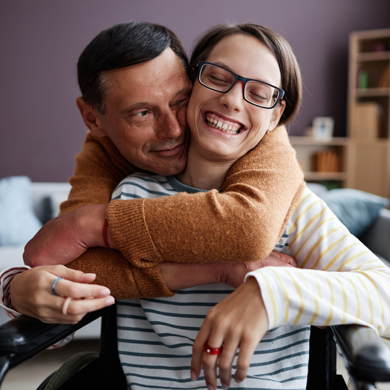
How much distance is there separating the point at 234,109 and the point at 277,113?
0.16 m

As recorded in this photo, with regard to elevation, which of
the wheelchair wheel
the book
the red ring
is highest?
the red ring

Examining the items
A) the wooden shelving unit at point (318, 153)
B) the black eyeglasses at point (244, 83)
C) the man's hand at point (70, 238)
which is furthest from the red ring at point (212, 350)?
the wooden shelving unit at point (318, 153)

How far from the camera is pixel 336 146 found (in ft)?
19.3

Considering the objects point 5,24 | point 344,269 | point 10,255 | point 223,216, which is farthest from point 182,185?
point 5,24

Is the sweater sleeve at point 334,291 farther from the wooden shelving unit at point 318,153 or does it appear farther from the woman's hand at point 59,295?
the wooden shelving unit at point 318,153

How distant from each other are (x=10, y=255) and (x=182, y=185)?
69.7 inches

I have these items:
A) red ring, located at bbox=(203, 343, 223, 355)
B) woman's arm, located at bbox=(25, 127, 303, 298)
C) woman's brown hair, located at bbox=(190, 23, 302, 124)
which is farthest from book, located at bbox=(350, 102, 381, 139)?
red ring, located at bbox=(203, 343, 223, 355)

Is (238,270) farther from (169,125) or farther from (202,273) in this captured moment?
(169,125)

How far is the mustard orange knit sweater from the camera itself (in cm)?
79

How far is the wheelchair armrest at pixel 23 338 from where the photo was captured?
0.72 meters

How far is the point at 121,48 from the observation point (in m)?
1.02

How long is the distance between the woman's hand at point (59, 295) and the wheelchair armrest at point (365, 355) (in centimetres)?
42

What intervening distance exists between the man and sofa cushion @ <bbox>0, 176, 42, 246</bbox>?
6.68 ft

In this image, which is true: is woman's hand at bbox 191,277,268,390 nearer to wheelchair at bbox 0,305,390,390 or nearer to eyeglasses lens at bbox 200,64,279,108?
wheelchair at bbox 0,305,390,390
